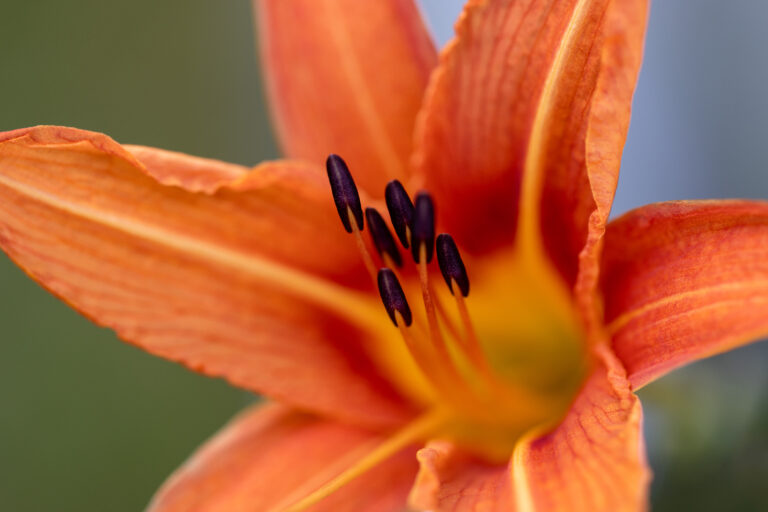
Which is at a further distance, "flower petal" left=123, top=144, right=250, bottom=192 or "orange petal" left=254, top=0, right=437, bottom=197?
"orange petal" left=254, top=0, right=437, bottom=197

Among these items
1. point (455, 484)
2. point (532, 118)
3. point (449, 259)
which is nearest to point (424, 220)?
point (449, 259)

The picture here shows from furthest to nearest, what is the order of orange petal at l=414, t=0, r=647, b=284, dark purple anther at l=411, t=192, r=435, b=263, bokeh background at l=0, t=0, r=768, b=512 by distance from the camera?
bokeh background at l=0, t=0, r=768, b=512 → dark purple anther at l=411, t=192, r=435, b=263 → orange petal at l=414, t=0, r=647, b=284

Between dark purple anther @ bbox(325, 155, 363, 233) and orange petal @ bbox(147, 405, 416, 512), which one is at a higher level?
dark purple anther @ bbox(325, 155, 363, 233)

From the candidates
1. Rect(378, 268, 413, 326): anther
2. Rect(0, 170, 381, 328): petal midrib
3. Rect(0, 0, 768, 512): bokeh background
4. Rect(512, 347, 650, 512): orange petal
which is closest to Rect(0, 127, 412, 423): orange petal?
Rect(0, 170, 381, 328): petal midrib

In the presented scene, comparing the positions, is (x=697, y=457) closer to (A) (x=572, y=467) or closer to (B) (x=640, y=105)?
(A) (x=572, y=467)

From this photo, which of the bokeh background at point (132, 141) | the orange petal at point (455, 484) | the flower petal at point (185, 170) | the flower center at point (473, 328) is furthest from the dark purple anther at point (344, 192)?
the bokeh background at point (132, 141)

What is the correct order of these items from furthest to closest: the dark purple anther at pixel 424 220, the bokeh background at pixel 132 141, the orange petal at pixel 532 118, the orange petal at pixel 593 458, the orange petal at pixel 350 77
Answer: the bokeh background at pixel 132 141 < the orange petal at pixel 350 77 < the dark purple anther at pixel 424 220 < the orange petal at pixel 532 118 < the orange petal at pixel 593 458

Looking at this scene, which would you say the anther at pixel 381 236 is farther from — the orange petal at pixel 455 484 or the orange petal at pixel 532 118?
the orange petal at pixel 455 484

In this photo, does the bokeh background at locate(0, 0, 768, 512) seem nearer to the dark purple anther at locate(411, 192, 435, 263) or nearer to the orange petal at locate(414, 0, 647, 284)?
the orange petal at locate(414, 0, 647, 284)
